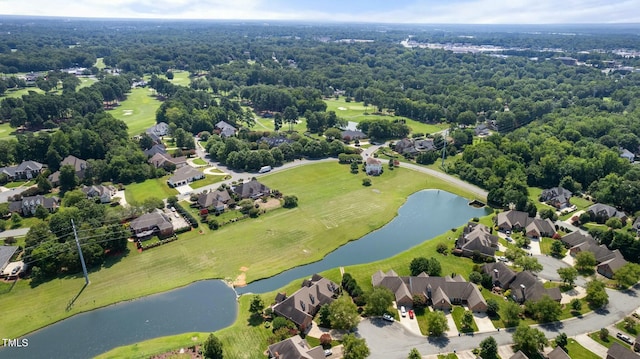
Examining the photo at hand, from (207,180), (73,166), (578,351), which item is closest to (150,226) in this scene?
(207,180)

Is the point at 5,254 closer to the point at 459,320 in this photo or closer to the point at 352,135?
the point at 459,320

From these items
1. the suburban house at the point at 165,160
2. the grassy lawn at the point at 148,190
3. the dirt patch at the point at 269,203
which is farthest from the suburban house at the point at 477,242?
the suburban house at the point at 165,160

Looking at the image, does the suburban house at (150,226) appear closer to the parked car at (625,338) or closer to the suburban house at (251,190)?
the suburban house at (251,190)

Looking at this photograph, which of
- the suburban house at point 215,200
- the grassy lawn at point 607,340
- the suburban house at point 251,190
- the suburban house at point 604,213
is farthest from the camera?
the suburban house at point 251,190

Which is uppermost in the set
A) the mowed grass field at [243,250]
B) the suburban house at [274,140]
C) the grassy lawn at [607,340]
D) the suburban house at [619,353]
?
the suburban house at [274,140]

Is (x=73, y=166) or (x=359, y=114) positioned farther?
(x=359, y=114)

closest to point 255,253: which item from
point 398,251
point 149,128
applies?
point 398,251
